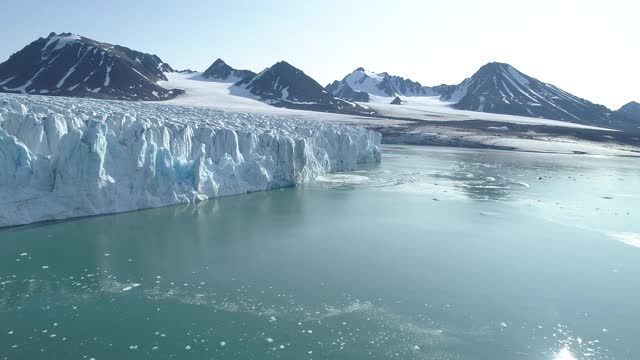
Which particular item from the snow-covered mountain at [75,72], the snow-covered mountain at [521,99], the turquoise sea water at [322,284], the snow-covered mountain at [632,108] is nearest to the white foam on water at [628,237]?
the turquoise sea water at [322,284]

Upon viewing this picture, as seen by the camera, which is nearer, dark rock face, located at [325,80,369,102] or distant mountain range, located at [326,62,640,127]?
distant mountain range, located at [326,62,640,127]

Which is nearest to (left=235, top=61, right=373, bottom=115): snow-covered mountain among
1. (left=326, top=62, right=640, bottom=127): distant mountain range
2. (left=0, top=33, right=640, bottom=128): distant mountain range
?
(left=0, top=33, right=640, bottom=128): distant mountain range

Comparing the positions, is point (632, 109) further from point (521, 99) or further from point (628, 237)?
point (628, 237)

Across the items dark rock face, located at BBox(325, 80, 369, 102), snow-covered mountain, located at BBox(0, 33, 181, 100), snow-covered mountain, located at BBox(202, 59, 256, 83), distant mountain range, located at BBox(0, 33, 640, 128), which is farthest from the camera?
dark rock face, located at BBox(325, 80, 369, 102)

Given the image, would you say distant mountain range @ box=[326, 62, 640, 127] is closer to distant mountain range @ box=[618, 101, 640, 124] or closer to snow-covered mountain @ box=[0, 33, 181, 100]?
distant mountain range @ box=[618, 101, 640, 124]

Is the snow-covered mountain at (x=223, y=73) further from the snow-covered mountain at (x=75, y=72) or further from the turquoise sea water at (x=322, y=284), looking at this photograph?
the turquoise sea water at (x=322, y=284)

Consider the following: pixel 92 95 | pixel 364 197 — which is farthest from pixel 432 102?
pixel 364 197

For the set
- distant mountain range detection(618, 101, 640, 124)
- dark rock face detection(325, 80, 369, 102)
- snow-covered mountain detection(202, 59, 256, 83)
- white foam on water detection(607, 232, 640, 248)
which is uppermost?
snow-covered mountain detection(202, 59, 256, 83)
